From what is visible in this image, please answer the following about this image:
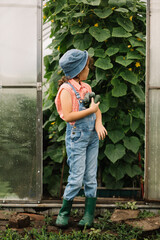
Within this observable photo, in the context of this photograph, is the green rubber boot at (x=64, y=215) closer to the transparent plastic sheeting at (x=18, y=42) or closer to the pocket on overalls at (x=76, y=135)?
the pocket on overalls at (x=76, y=135)

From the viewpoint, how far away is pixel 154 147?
351cm

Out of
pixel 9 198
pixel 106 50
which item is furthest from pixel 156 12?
pixel 9 198

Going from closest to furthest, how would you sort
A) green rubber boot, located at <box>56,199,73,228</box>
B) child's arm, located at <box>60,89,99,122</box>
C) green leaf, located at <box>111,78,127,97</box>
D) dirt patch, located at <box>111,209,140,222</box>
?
child's arm, located at <box>60,89,99,122</box>, green rubber boot, located at <box>56,199,73,228</box>, dirt patch, located at <box>111,209,140,222</box>, green leaf, located at <box>111,78,127,97</box>

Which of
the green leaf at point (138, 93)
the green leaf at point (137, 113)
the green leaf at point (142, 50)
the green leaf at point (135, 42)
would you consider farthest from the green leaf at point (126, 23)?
the green leaf at point (137, 113)

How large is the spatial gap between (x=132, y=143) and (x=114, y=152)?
Result: 0.23 meters

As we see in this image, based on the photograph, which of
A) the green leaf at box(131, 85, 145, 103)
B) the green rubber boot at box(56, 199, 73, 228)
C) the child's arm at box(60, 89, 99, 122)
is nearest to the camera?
the child's arm at box(60, 89, 99, 122)

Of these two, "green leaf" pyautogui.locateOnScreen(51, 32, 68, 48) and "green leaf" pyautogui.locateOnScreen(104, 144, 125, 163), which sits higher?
"green leaf" pyautogui.locateOnScreen(51, 32, 68, 48)

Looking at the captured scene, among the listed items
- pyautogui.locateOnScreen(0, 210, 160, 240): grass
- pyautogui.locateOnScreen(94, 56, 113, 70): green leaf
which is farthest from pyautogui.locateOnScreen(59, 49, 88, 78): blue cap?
pyautogui.locateOnScreen(0, 210, 160, 240): grass

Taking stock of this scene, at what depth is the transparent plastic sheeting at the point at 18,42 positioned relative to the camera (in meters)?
3.52

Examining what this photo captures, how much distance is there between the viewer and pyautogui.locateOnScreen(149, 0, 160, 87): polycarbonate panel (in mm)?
3475

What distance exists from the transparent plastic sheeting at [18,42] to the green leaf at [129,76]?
89cm

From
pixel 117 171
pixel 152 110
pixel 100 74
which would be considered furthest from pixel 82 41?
pixel 117 171

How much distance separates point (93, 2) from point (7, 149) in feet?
5.53

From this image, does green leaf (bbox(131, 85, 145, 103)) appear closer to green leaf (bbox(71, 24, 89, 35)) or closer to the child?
green leaf (bbox(71, 24, 89, 35))
